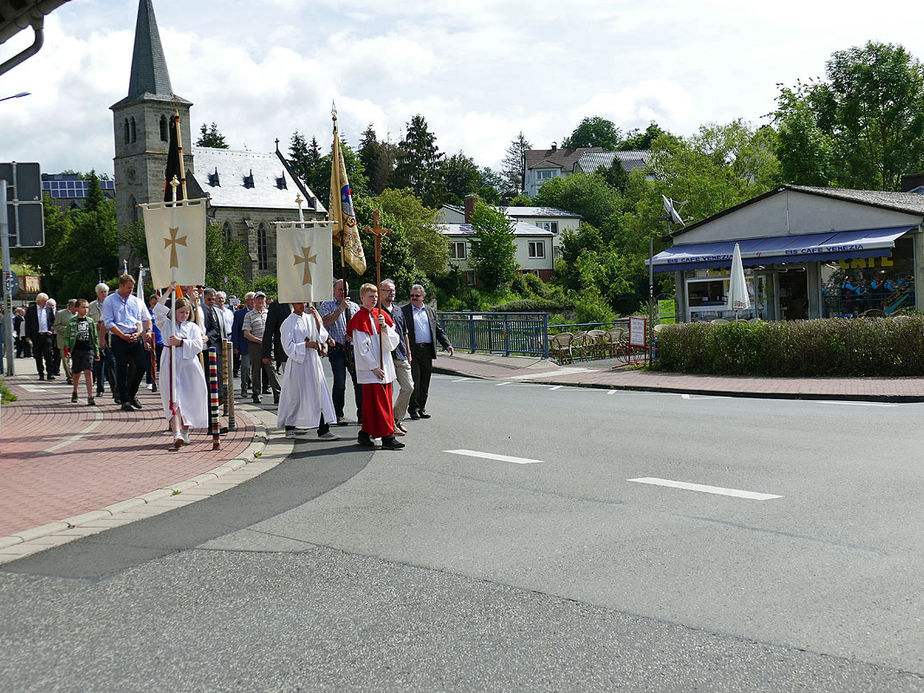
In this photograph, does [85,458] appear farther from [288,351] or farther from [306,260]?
[306,260]

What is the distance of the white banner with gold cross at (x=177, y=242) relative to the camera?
36.9 feet

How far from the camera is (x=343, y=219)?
15.8 meters

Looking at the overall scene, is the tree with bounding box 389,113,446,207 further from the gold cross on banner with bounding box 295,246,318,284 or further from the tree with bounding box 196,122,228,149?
the gold cross on banner with bounding box 295,246,318,284

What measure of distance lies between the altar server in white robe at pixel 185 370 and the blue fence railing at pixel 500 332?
585 inches

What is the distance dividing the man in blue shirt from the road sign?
10.4ft

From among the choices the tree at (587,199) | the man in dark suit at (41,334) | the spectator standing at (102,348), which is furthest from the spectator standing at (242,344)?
the tree at (587,199)

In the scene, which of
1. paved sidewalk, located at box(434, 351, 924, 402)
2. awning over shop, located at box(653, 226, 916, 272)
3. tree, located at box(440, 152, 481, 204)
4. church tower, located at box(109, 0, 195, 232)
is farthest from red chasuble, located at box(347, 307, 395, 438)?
tree, located at box(440, 152, 481, 204)

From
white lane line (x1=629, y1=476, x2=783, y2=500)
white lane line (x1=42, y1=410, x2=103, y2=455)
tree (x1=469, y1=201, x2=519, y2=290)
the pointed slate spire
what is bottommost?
white lane line (x1=629, y1=476, x2=783, y2=500)

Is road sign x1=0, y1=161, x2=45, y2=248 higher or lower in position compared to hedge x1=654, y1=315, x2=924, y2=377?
higher

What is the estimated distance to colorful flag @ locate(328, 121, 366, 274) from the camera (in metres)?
15.6

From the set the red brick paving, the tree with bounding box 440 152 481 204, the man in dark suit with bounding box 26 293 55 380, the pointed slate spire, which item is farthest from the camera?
the tree with bounding box 440 152 481 204

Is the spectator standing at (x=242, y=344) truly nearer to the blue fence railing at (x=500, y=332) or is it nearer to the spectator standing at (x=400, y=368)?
the spectator standing at (x=400, y=368)

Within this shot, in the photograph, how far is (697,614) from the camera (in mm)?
4605

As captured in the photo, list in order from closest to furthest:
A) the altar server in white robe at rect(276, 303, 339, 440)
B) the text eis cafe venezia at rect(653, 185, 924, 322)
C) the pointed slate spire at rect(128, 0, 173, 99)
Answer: the altar server in white robe at rect(276, 303, 339, 440) → the text eis cafe venezia at rect(653, 185, 924, 322) → the pointed slate spire at rect(128, 0, 173, 99)
